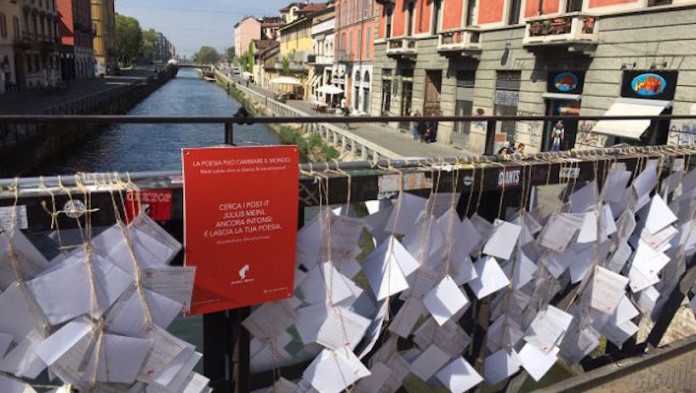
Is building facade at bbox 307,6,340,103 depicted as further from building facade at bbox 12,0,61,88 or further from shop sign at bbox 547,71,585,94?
shop sign at bbox 547,71,585,94

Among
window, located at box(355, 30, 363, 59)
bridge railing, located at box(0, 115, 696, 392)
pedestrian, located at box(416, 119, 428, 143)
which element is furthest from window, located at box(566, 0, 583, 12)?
window, located at box(355, 30, 363, 59)

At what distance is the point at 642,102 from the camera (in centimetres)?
1361

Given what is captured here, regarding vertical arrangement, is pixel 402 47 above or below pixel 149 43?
below

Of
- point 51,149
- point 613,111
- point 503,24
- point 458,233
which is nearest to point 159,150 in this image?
point 51,149

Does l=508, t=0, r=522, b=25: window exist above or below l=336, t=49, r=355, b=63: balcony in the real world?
above

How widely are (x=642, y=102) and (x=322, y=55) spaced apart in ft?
129

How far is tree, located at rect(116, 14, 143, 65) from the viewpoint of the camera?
371ft

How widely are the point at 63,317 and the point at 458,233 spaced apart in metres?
1.75

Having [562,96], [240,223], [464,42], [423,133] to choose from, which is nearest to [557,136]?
[562,96]

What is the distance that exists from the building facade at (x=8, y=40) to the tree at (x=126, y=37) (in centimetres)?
7579

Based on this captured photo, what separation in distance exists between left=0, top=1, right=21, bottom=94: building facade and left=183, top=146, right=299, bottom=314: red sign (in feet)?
127

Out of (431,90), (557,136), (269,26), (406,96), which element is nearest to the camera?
(557,136)

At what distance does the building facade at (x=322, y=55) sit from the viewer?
4635 centimetres

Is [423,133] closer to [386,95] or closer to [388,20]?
[386,95]
